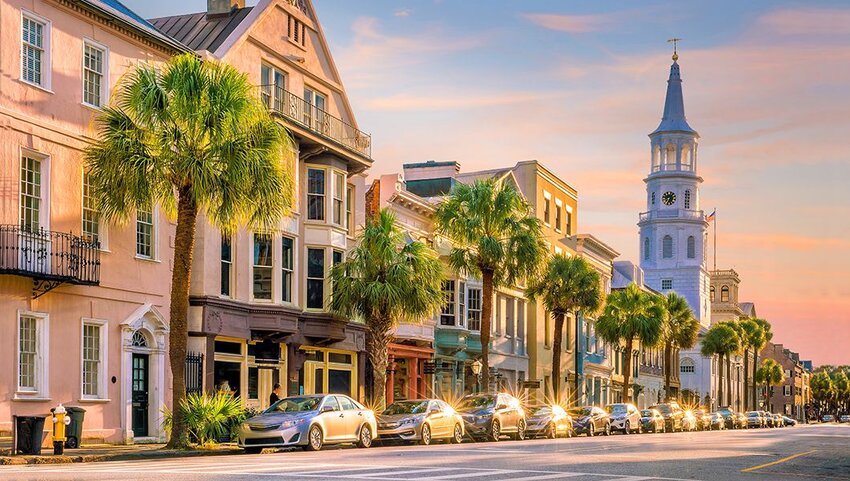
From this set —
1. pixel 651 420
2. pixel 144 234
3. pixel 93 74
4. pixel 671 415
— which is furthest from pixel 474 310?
pixel 93 74

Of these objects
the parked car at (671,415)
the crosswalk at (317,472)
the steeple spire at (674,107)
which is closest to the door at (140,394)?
the crosswalk at (317,472)

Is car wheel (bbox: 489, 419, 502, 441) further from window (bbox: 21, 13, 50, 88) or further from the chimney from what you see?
window (bbox: 21, 13, 50, 88)

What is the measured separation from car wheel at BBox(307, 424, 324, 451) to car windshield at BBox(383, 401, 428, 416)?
6314 mm

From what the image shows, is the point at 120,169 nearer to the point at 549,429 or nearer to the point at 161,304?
the point at 161,304

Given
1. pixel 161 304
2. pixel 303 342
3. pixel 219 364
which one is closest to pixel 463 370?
pixel 303 342

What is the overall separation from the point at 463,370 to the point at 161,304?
24.8m

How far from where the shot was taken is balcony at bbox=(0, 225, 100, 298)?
88.8 ft

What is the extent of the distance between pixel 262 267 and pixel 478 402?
8432 mm

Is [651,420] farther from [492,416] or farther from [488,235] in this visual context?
[492,416]

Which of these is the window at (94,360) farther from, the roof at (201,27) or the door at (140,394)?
the roof at (201,27)

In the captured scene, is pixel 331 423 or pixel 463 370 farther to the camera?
pixel 463 370

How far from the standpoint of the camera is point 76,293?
97.4 ft

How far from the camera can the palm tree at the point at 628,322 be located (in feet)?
234

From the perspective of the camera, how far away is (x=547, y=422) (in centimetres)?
4334
